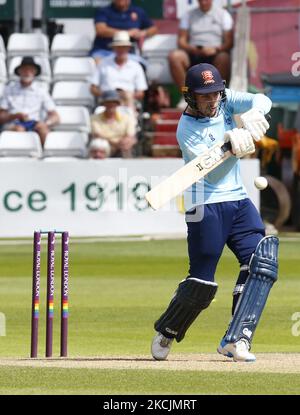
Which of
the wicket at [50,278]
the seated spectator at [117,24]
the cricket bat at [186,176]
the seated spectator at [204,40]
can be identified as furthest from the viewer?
the seated spectator at [117,24]

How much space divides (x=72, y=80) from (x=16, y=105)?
1.30 metres

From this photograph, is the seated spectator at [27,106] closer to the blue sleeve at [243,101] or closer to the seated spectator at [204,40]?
the seated spectator at [204,40]

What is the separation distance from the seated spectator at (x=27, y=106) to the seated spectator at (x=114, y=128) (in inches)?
26.8

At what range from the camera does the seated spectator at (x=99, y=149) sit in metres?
17.4

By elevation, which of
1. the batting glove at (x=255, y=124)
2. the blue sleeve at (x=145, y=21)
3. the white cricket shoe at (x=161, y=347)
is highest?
the batting glove at (x=255, y=124)

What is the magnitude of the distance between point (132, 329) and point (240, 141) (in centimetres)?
282

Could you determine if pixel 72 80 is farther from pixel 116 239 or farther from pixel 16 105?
pixel 116 239

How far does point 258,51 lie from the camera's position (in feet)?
65.5

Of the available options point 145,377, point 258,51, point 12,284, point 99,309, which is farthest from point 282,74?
point 145,377

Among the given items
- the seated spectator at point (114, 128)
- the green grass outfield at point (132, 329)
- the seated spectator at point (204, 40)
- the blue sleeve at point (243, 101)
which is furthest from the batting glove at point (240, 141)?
the seated spectator at point (204, 40)

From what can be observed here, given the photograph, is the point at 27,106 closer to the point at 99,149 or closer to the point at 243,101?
the point at 99,149

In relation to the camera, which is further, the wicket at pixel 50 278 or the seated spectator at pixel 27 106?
the seated spectator at pixel 27 106

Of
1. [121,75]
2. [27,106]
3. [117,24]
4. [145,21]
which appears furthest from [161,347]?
[145,21]

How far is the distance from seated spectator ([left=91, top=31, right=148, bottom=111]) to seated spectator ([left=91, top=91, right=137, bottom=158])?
674mm
